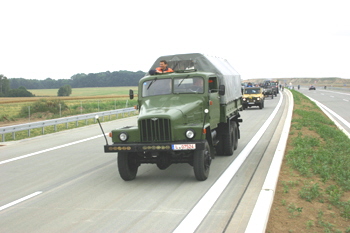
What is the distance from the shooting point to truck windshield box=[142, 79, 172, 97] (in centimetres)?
1078

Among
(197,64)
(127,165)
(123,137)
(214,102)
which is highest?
(197,64)

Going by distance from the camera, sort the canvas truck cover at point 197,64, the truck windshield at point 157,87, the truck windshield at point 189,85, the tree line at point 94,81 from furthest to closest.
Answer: the tree line at point 94,81 → the canvas truck cover at point 197,64 → the truck windshield at point 157,87 → the truck windshield at point 189,85

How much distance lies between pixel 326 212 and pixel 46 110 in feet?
126

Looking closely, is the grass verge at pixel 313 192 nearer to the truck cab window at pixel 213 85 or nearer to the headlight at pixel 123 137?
the truck cab window at pixel 213 85

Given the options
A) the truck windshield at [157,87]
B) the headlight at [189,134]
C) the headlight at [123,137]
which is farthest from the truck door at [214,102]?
the headlight at [123,137]

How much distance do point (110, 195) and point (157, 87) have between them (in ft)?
10.9

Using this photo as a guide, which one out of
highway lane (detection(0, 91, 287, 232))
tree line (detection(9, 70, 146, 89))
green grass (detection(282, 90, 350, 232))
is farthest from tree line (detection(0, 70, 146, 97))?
highway lane (detection(0, 91, 287, 232))

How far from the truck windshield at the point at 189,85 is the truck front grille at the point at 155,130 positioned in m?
1.58

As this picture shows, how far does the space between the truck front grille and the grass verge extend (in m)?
2.42

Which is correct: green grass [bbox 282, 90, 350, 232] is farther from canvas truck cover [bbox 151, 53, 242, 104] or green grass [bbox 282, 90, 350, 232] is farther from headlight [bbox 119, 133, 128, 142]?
headlight [bbox 119, 133, 128, 142]

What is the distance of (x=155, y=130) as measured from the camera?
9.31 m

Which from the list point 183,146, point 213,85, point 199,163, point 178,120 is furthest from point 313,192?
point 213,85

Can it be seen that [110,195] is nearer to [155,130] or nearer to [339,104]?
[155,130]

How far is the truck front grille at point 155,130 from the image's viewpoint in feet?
30.3
